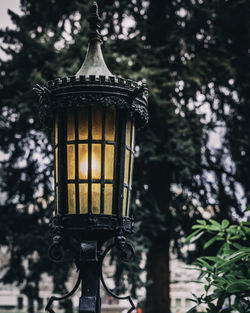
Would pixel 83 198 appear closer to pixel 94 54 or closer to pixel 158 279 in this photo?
pixel 94 54

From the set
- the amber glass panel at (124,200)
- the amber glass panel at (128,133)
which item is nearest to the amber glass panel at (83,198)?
the amber glass panel at (124,200)

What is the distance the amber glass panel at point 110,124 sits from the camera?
239 centimetres

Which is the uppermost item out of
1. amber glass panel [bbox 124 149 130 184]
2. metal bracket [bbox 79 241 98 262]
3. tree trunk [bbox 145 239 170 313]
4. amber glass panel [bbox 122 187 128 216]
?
amber glass panel [bbox 124 149 130 184]

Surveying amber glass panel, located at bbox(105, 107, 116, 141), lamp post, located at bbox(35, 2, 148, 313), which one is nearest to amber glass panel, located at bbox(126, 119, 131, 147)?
lamp post, located at bbox(35, 2, 148, 313)

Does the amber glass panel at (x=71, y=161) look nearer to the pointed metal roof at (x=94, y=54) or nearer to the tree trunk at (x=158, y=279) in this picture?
the pointed metal roof at (x=94, y=54)

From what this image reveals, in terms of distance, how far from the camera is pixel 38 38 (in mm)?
8594

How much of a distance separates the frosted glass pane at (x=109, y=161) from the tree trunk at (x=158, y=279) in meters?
6.88

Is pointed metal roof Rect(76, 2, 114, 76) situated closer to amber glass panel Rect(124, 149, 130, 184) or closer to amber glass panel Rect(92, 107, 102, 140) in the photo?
amber glass panel Rect(92, 107, 102, 140)

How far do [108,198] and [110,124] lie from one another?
0.43 metres

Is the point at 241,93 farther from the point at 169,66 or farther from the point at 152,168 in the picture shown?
the point at 152,168

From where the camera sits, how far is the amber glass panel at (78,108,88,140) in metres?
2.38

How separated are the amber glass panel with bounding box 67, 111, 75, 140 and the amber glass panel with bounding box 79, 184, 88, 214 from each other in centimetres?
30

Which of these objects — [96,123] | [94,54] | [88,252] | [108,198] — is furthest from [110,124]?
[88,252]

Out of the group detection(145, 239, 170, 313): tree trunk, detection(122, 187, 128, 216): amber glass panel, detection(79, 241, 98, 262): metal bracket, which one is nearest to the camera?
detection(79, 241, 98, 262): metal bracket
